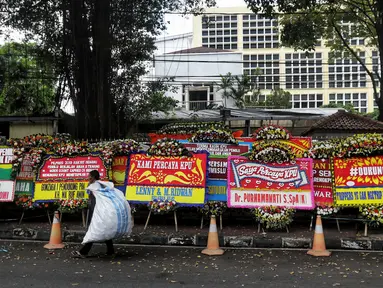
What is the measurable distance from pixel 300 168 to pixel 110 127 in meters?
6.77

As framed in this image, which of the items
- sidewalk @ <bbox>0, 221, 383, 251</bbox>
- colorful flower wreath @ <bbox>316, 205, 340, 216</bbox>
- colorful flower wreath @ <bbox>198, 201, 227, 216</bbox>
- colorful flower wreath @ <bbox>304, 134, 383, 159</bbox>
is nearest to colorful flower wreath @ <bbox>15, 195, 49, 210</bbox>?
sidewalk @ <bbox>0, 221, 383, 251</bbox>

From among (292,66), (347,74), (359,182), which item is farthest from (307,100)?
(359,182)

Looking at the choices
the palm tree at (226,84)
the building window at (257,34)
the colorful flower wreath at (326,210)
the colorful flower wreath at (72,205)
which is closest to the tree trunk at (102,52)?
the colorful flower wreath at (72,205)

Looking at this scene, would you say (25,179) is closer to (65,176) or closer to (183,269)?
(65,176)

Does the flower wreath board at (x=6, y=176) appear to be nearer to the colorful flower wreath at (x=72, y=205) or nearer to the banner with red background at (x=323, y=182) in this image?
the colorful flower wreath at (x=72, y=205)

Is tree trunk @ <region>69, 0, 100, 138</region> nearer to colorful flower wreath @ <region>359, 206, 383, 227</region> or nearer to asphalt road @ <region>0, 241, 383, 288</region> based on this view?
asphalt road @ <region>0, 241, 383, 288</region>

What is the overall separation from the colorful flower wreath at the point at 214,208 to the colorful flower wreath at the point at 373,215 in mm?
2841

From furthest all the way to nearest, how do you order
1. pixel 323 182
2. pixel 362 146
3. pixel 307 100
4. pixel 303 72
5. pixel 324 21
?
pixel 303 72 < pixel 307 100 < pixel 324 21 < pixel 323 182 < pixel 362 146

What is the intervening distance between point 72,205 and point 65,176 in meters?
0.75

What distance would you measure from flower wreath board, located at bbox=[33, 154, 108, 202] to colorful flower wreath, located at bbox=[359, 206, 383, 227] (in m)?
5.54

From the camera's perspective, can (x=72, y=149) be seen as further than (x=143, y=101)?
No

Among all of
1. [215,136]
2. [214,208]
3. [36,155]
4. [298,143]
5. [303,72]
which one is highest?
[303,72]

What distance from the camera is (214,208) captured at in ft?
29.1

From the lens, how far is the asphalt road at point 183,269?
17.8ft
